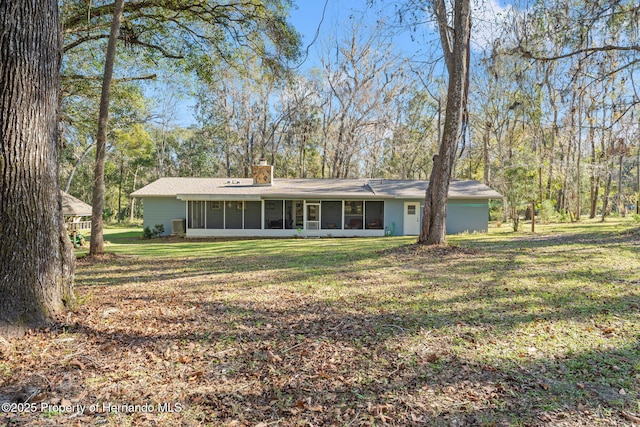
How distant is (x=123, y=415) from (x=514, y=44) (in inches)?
433

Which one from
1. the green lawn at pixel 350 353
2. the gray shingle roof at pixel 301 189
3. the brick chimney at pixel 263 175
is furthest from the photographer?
the brick chimney at pixel 263 175

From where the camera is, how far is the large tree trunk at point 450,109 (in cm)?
877

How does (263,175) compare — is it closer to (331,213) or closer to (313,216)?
(313,216)

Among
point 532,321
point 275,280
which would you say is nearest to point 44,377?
point 275,280

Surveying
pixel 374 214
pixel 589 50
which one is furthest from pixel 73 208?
pixel 589 50

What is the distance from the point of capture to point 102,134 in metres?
8.97

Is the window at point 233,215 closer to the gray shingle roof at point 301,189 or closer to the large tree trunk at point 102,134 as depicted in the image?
the gray shingle roof at point 301,189

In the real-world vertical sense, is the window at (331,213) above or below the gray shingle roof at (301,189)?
below

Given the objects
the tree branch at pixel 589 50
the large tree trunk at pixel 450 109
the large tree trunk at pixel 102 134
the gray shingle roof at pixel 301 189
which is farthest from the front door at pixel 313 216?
the tree branch at pixel 589 50

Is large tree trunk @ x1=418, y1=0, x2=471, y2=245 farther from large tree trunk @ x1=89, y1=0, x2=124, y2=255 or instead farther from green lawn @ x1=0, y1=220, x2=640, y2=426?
large tree trunk @ x1=89, y1=0, x2=124, y2=255

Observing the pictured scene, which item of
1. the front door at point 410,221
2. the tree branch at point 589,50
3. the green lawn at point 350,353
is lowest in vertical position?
the green lawn at point 350,353

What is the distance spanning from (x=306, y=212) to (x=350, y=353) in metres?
15.6

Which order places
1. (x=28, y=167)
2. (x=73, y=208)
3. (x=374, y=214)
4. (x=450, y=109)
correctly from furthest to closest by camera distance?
(x=374, y=214) → (x=73, y=208) → (x=450, y=109) → (x=28, y=167)

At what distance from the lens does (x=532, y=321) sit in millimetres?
3965
